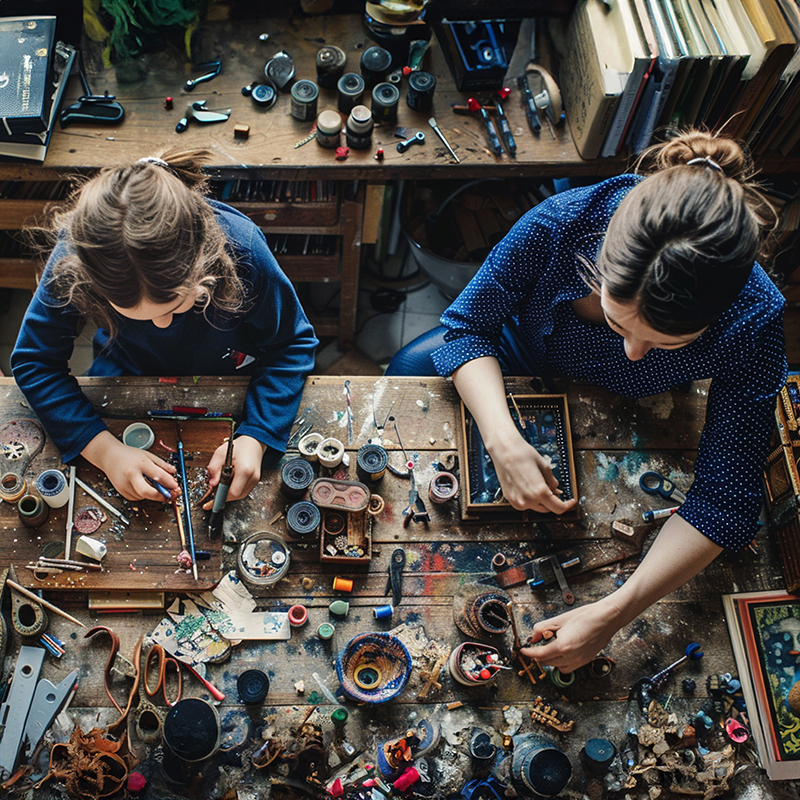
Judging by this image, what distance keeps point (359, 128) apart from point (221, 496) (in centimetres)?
136

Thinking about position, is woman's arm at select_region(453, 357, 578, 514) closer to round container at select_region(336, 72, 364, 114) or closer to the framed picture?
the framed picture

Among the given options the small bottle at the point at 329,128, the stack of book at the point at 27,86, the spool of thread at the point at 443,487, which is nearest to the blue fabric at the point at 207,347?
the spool of thread at the point at 443,487

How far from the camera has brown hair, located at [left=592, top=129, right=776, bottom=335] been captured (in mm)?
1421

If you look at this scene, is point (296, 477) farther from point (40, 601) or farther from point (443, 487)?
point (40, 601)

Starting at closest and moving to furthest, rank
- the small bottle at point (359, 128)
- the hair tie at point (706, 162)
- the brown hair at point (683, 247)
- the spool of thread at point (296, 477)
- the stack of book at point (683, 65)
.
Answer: the brown hair at point (683, 247) → the hair tie at point (706, 162) → the spool of thread at point (296, 477) → the stack of book at point (683, 65) → the small bottle at point (359, 128)

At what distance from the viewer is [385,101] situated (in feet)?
7.89

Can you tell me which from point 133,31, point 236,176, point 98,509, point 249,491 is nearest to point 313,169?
point 236,176

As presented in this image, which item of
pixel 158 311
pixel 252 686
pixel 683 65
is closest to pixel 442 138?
pixel 683 65

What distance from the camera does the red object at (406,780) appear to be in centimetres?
164

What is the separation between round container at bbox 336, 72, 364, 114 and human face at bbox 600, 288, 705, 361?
131cm

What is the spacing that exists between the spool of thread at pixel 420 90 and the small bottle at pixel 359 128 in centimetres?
18

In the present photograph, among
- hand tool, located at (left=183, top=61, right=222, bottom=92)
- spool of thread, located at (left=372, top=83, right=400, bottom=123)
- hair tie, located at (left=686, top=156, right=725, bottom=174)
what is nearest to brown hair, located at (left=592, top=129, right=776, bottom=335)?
hair tie, located at (left=686, top=156, right=725, bottom=174)

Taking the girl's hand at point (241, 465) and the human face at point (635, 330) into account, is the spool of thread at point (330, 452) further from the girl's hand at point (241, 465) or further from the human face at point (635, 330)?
the human face at point (635, 330)

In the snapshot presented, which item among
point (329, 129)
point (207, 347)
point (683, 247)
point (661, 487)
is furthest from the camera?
point (329, 129)
